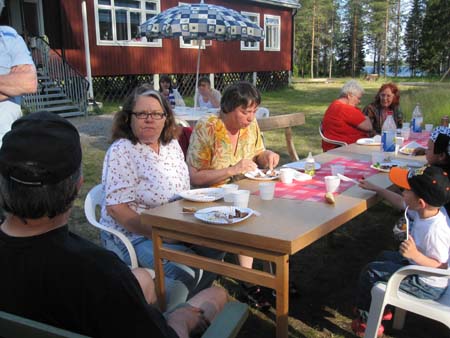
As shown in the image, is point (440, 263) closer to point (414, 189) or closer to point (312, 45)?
point (414, 189)

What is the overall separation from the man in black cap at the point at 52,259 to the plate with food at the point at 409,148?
304 cm

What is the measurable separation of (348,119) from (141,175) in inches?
121

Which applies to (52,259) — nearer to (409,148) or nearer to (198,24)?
(409,148)

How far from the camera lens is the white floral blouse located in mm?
2434

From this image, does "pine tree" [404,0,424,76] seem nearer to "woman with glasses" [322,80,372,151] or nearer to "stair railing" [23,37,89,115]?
"stair railing" [23,37,89,115]

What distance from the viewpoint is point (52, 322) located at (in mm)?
1162

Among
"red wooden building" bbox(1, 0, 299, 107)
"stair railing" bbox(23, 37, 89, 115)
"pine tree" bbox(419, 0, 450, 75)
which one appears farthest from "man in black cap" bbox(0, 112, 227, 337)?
"pine tree" bbox(419, 0, 450, 75)

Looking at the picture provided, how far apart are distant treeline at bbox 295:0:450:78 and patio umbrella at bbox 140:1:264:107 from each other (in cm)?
3434

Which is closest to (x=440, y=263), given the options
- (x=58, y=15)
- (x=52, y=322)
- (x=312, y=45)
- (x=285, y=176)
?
(x=285, y=176)

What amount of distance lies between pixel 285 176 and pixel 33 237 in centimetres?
179

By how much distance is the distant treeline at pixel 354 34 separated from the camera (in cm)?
4266

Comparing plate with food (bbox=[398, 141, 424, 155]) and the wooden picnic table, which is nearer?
the wooden picnic table

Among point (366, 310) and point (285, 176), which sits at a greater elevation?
point (285, 176)

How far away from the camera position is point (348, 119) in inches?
196
